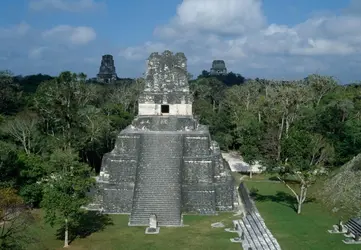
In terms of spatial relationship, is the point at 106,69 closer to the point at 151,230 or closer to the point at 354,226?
the point at 151,230

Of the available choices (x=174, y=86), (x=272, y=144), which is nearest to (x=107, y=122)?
(x=174, y=86)

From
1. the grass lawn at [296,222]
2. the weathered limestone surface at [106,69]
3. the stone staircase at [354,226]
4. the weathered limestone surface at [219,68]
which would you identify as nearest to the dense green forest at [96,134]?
the grass lawn at [296,222]

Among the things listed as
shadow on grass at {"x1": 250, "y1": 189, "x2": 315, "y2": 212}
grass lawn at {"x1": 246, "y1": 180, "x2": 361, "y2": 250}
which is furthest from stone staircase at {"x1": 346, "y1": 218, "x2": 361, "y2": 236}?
shadow on grass at {"x1": 250, "y1": 189, "x2": 315, "y2": 212}

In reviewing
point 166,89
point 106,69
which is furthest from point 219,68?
point 166,89

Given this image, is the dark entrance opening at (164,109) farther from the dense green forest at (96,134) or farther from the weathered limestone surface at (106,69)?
the weathered limestone surface at (106,69)

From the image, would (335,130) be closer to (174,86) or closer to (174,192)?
(174,86)

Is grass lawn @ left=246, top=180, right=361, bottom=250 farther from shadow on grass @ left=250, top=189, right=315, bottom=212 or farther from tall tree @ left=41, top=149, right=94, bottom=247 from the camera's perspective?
tall tree @ left=41, top=149, right=94, bottom=247
